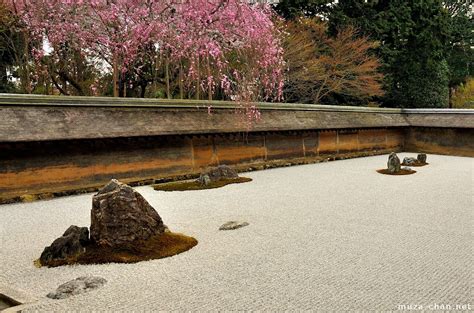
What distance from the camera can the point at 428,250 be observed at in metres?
4.29

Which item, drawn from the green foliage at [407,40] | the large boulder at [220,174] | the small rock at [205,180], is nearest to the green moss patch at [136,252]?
the small rock at [205,180]

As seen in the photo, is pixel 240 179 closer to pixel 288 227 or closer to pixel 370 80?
pixel 288 227

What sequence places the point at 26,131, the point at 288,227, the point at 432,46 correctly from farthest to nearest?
1. the point at 432,46
2. the point at 26,131
3. the point at 288,227

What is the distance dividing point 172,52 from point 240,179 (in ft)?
16.4

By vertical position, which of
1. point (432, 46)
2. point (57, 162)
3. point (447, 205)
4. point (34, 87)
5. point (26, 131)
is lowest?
point (447, 205)

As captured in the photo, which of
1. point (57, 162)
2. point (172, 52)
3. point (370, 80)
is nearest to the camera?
point (57, 162)

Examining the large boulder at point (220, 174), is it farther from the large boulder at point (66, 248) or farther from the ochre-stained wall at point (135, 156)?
the large boulder at point (66, 248)

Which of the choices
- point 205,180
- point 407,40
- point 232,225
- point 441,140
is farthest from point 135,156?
point 407,40

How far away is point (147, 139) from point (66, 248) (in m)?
5.17

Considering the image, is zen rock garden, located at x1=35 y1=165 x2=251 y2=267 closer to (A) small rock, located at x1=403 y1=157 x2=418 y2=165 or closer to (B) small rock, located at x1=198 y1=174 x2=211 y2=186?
(B) small rock, located at x1=198 y1=174 x2=211 y2=186

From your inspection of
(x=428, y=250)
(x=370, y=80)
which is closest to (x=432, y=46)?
(x=370, y=80)

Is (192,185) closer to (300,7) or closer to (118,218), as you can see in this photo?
(118,218)

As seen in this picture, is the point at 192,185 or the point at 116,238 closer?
the point at 116,238

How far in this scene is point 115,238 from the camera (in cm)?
437
